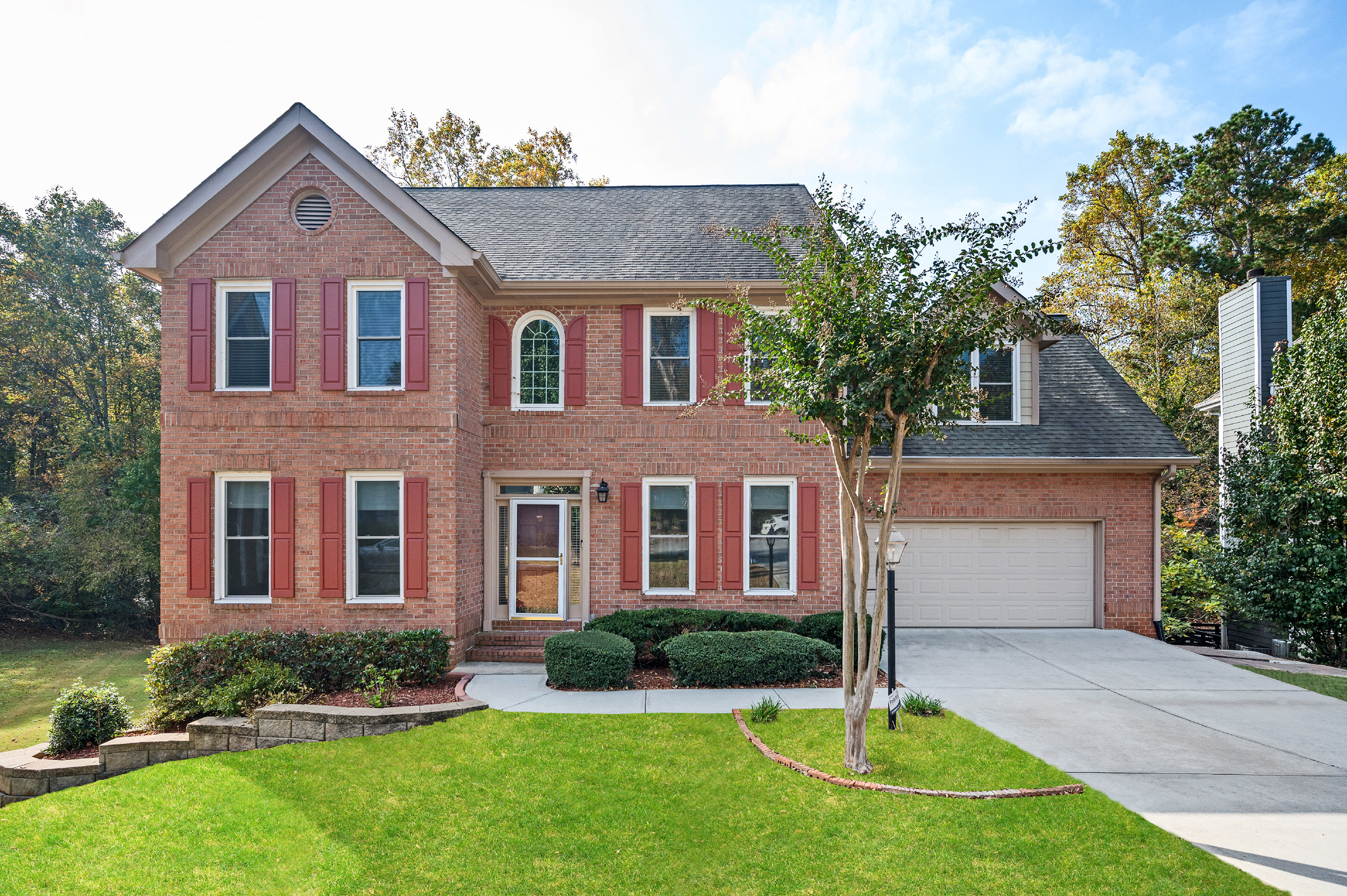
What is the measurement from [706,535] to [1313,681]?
8841 mm

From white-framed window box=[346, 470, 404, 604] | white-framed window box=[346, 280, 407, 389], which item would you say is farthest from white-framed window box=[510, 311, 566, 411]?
white-framed window box=[346, 470, 404, 604]

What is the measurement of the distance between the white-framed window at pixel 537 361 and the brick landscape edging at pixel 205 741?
210 inches

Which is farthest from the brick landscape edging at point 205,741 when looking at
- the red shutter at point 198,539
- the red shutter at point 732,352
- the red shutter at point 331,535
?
the red shutter at point 732,352

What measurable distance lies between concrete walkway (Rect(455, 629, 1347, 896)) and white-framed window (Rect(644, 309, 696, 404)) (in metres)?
4.71

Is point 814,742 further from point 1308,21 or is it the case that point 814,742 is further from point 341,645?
point 1308,21

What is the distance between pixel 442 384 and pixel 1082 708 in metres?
9.25

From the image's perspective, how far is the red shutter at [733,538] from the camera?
37.3 feet

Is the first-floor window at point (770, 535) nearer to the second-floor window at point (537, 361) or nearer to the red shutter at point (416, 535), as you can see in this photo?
A: the second-floor window at point (537, 361)

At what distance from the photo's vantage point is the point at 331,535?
1009 centimetres

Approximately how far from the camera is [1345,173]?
2170cm

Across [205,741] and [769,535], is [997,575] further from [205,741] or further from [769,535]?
[205,741]

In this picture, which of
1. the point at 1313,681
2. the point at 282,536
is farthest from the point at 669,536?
the point at 1313,681

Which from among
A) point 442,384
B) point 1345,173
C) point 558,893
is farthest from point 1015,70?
point 1345,173

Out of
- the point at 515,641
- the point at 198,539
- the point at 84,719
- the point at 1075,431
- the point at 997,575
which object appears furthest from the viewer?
the point at 1075,431
